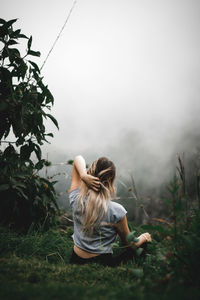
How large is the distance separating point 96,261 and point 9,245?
872 mm

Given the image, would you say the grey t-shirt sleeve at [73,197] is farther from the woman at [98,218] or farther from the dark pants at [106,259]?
the dark pants at [106,259]

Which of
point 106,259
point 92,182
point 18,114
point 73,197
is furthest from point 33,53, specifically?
point 106,259

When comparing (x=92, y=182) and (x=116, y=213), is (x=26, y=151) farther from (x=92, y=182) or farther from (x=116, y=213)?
(x=116, y=213)

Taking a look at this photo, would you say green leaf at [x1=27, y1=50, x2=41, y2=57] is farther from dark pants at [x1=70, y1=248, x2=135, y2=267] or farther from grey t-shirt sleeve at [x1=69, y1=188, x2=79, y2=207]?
dark pants at [x1=70, y1=248, x2=135, y2=267]

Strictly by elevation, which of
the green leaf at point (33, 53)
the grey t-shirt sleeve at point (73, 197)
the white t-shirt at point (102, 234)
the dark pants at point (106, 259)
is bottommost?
the dark pants at point (106, 259)

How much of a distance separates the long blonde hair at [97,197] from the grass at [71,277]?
1.19 feet

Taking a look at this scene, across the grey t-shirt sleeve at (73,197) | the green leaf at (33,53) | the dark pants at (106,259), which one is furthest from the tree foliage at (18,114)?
the dark pants at (106,259)

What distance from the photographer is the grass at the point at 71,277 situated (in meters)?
0.87

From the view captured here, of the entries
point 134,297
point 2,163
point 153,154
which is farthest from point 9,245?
point 153,154

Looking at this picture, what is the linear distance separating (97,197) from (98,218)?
189mm

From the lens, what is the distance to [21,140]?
1.74 metres

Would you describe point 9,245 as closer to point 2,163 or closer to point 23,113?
point 2,163

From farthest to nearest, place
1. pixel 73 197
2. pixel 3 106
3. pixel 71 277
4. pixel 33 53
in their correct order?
1. pixel 73 197
2. pixel 33 53
3. pixel 3 106
4. pixel 71 277

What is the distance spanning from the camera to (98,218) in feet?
5.91
